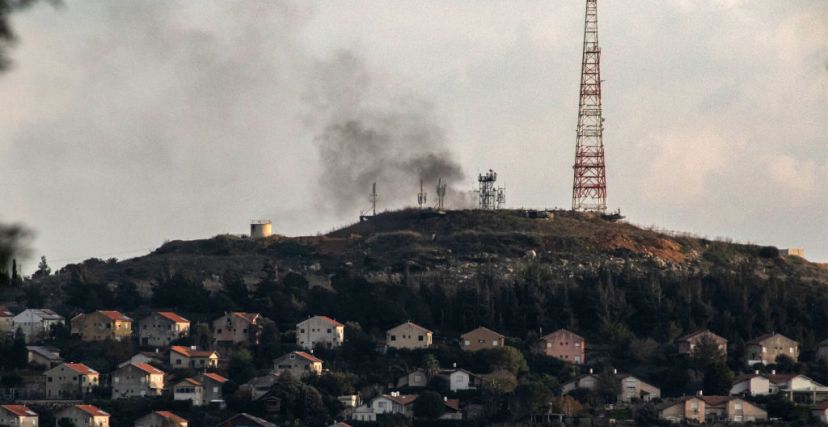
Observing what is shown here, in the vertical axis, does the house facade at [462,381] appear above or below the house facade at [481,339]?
below

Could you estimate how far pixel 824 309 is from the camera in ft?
312

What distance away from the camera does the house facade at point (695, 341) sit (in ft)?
273

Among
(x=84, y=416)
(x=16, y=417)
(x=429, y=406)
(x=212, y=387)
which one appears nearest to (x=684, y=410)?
(x=429, y=406)

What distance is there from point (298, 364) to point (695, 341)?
727 inches

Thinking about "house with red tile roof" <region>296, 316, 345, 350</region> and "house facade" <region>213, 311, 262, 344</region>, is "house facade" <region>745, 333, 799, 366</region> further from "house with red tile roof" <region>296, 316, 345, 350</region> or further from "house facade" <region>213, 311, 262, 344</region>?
"house facade" <region>213, 311, 262, 344</region>

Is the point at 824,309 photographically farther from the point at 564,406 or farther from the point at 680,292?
the point at 564,406

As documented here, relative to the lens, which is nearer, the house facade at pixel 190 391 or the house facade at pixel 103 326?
the house facade at pixel 190 391

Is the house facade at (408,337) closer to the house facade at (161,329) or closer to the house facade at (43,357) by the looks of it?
the house facade at (161,329)

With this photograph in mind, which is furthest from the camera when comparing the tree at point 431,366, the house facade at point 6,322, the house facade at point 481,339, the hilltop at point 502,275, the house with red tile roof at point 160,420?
the house facade at point 6,322

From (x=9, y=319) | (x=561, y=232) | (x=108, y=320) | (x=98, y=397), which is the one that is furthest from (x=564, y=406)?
(x=561, y=232)

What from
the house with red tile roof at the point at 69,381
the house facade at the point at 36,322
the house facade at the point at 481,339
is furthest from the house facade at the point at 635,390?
the house facade at the point at 36,322

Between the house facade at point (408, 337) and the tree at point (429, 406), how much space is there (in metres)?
12.3

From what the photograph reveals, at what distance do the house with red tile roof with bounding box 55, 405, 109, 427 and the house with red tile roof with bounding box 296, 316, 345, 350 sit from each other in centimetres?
1633

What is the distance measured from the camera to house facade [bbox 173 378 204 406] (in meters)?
76.0
